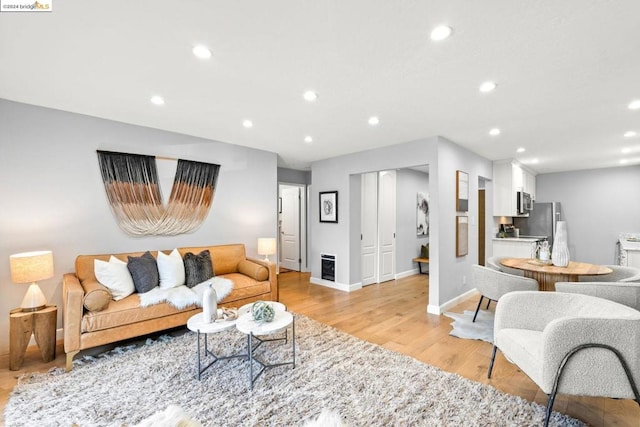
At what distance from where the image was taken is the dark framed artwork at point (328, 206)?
5.23 m

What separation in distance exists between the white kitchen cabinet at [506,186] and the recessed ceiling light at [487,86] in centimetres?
356

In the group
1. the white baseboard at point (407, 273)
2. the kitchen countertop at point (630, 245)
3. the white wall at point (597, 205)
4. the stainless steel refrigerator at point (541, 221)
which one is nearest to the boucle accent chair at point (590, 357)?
the white baseboard at point (407, 273)

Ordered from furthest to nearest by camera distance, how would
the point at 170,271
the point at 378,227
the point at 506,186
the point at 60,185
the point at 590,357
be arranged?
the point at 378,227 < the point at 506,186 < the point at 170,271 < the point at 60,185 < the point at 590,357

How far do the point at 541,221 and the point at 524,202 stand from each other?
3.95ft

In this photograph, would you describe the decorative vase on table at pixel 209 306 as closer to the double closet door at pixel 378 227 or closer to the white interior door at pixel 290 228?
the double closet door at pixel 378 227

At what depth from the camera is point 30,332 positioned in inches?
100.0

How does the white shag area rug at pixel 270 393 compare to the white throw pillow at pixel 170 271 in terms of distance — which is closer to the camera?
the white shag area rug at pixel 270 393

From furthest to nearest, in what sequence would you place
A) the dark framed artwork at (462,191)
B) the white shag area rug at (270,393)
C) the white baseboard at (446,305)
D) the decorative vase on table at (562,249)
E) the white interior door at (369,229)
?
the white interior door at (369,229), the dark framed artwork at (462,191), the white baseboard at (446,305), the decorative vase on table at (562,249), the white shag area rug at (270,393)

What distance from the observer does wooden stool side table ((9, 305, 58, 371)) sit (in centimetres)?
246

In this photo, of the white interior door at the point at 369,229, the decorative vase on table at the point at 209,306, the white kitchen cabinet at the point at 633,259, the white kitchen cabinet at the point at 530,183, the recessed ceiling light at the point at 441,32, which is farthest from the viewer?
the white kitchen cabinet at the point at 530,183

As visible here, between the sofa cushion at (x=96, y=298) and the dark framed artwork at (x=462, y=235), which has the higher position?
the dark framed artwork at (x=462, y=235)

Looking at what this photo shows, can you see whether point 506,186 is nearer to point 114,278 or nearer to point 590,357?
point 590,357

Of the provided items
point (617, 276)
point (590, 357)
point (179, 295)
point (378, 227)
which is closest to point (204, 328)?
point (179, 295)

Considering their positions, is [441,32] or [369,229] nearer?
[441,32]
